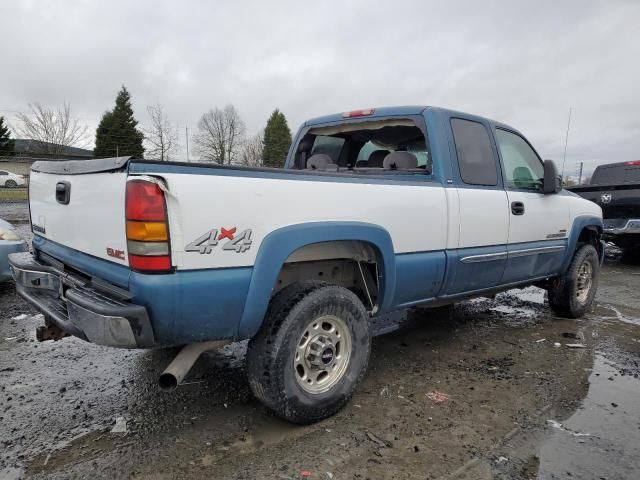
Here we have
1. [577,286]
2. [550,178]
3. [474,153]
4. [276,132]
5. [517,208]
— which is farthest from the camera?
[276,132]

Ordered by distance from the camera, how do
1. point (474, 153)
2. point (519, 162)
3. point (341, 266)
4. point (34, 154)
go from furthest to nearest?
point (34, 154) < point (519, 162) < point (474, 153) < point (341, 266)

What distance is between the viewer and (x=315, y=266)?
310 cm

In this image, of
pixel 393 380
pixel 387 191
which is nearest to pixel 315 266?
pixel 387 191

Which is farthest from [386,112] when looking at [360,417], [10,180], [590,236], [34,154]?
[34,154]

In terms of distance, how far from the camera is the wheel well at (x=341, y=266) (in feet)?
9.48

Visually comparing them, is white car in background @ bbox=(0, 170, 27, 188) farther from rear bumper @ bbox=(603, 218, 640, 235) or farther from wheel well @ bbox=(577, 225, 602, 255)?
wheel well @ bbox=(577, 225, 602, 255)

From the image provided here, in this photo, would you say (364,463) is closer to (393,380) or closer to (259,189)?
(393,380)

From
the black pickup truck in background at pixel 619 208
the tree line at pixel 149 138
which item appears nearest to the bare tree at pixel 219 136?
the tree line at pixel 149 138

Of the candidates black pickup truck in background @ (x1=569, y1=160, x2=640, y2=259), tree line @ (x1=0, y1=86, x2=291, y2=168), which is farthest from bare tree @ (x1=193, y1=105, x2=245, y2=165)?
black pickup truck in background @ (x1=569, y1=160, x2=640, y2=259)

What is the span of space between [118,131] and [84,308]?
45.7 metres

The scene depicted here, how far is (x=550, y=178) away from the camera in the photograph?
14.1ft

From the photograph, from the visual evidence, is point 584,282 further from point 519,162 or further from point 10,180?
point 10,180

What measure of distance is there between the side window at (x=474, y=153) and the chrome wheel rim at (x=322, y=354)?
161cm

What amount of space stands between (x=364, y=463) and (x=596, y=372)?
7.82ft
